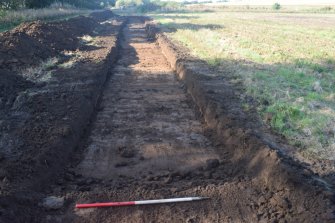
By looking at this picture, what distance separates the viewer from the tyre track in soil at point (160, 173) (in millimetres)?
5414

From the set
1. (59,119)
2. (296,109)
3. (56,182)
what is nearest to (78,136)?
(59,119)

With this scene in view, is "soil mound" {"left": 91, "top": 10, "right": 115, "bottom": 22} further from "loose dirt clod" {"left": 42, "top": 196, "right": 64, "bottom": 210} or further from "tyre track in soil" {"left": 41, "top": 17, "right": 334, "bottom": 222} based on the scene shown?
"loose dirt clod" {"left": 42, "top": 196, "right": 64, "bottom": 210}

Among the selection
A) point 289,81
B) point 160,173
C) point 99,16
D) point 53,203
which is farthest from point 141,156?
point 99,16

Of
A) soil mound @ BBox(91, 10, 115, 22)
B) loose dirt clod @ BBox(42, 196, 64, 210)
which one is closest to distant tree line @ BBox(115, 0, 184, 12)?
soil mound @ BBox(91, 10, 115, 22)

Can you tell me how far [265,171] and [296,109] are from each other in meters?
3.25

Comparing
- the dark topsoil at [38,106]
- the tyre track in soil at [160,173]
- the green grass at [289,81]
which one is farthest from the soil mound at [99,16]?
the tyre track in soil at [160,173]

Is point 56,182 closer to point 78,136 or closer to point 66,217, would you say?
point 66,217

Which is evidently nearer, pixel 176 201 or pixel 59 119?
pixel 176 201

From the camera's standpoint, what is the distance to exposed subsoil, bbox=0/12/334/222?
544cm

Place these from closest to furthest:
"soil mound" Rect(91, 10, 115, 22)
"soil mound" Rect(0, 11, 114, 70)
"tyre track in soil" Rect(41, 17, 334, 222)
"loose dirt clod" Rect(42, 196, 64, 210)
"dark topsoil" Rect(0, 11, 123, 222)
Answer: "tyre track in soil" Rect(41, 17, 334, 222), "loose dirt clod" Rect(42, 196, 64, 210), "dark topsoil" Rect(0, 11, 123, 222), "soil mound" Rect(0, 11, 114, 70), "soil mound" Rect(91, 10, 115, 22)

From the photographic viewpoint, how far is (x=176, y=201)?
18.5 feet

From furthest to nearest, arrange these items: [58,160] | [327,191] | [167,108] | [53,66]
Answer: [53,66], [167,108], [58,160], [327,191]

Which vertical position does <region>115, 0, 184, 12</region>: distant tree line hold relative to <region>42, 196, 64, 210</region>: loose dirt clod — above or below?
below

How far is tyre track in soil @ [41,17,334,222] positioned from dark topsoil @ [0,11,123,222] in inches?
16.2
